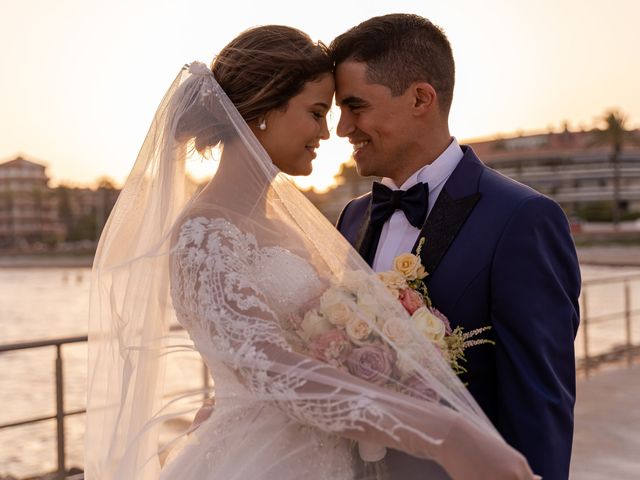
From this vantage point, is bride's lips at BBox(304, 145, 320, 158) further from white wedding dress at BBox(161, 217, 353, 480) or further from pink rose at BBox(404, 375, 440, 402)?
pink rose at BBox(404, 375, 440, 402)

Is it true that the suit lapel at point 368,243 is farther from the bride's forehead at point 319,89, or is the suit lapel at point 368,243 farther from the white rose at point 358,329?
the white rose at point 358,329

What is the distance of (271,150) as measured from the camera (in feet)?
7.72

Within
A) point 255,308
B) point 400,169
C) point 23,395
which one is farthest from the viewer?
point 23,395

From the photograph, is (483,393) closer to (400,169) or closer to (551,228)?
(551,228)

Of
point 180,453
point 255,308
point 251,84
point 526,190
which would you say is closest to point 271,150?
point 251,84

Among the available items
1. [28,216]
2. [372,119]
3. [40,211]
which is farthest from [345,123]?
[28,216]

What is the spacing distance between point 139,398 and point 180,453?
7.9 inches

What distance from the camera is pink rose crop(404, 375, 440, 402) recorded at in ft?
6.04

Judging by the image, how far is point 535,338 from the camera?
2170mm

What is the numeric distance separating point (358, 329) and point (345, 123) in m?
0.96

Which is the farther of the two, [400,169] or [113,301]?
[400,169]

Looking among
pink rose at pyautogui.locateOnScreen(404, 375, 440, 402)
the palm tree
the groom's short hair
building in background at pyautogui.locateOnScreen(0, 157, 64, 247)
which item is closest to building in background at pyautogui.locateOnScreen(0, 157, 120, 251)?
building in background at pyautogui.locateOnScreen(0, 157, 64, 247)

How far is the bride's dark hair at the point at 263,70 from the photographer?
2.25 meters

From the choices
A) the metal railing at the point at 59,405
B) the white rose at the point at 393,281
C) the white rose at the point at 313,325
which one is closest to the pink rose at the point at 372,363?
the white rose at the point at 313,325
